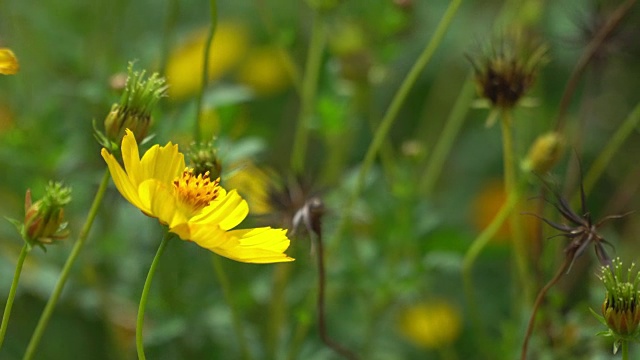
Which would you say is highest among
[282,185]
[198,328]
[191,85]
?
[282,185]

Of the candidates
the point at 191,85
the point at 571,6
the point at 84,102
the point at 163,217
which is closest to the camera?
the point at 163,217

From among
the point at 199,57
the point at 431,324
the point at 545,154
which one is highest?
the point at 545,154

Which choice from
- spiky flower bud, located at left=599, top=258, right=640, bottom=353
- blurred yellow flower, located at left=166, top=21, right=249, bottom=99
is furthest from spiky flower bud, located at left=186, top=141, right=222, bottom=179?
blurred yellow flower, located at left=166, top=21, right=249, bottom=99

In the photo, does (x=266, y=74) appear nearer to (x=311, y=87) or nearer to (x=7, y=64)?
(x=311, y=87)

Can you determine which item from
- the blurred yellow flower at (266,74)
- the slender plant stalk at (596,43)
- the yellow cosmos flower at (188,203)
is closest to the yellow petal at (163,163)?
the yellow cosmos flower at (188,203)

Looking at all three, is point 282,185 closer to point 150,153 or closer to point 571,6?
point 150,153

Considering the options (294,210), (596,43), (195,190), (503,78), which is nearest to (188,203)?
(195,190)

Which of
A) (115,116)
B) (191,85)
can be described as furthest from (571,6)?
(115,116)
